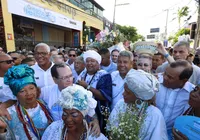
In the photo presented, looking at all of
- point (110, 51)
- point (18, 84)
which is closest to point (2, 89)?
point (18, 84)

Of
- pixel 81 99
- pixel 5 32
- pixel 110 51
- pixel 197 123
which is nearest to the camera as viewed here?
pixel 197 123

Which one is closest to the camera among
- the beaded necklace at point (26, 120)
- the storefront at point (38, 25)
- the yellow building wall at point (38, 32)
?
the beaded necklace at point (26, 120)

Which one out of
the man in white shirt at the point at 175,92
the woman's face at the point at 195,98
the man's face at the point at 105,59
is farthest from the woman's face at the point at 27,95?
the man's face at the point at 105,59

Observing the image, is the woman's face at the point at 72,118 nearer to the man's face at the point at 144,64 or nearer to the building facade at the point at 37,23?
the man's face at the point at 144,64

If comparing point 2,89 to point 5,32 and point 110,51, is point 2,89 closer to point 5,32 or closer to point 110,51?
point 110,51

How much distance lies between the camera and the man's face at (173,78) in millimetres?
1883

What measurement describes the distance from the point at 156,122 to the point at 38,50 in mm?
2506

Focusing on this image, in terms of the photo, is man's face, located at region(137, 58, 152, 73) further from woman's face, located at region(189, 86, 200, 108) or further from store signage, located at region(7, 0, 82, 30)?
store signage, located at region(7, 0, 82, 30)

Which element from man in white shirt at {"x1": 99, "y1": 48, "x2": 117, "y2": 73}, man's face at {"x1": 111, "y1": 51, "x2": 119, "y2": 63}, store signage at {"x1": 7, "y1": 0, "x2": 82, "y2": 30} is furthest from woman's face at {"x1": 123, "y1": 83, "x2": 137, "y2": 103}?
store signage at {"x1": 7, "y1": 0, "x2": 82, "y2": 30}

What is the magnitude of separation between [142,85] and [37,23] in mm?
13367

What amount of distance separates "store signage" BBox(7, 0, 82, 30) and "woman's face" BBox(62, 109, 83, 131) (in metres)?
7.69

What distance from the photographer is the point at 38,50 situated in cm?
311

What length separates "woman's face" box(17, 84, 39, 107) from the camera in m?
1.72

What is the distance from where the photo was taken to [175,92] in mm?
1966
